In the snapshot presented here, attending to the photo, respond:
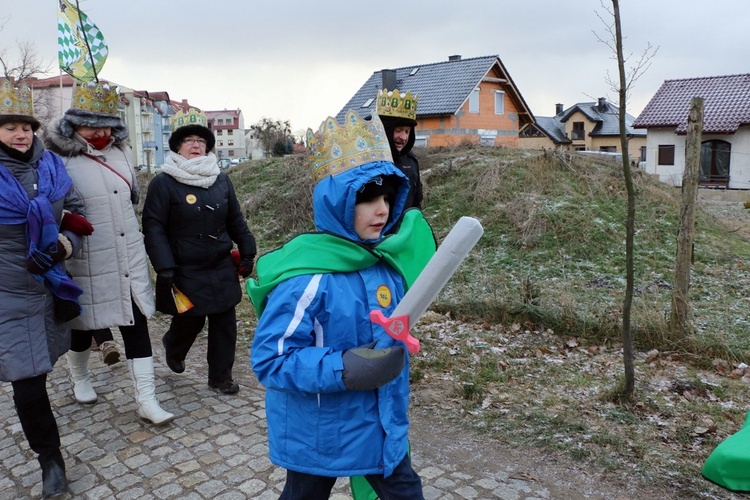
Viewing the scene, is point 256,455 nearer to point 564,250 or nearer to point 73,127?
point 73,127

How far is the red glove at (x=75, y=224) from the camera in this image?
12.4 ft

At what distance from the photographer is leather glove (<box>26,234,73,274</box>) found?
3.44 meters

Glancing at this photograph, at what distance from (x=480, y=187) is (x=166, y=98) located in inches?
3181

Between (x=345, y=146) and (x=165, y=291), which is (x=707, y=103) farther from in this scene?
(x=345, y=146)

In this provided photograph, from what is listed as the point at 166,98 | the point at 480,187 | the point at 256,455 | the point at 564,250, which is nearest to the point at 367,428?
the point at 256,455

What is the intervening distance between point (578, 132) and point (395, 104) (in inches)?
2114

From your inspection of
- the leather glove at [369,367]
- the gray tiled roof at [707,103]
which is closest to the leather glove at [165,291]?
the leather glove at [369,367]

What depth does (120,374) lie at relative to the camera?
542cm

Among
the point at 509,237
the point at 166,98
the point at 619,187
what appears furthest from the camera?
the point at 166,98

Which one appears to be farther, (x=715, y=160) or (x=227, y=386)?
(x=715, y=160)

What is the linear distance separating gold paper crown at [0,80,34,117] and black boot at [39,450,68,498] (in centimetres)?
193

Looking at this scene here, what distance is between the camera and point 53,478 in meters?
3.46

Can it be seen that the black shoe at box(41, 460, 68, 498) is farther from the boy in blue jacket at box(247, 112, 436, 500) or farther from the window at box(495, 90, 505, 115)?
the window at box(495, 90, 505, 115)

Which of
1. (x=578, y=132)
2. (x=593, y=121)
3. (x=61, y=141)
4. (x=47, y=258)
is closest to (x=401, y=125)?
(x=61, y=141)
